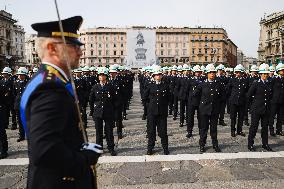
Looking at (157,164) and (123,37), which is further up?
(123,37)

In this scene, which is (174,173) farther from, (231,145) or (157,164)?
(231,145)

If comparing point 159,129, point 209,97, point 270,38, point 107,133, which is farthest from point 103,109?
point 270,38

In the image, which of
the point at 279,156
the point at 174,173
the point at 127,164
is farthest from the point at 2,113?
the point at 279,156

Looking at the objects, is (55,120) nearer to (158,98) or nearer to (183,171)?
(183,171)

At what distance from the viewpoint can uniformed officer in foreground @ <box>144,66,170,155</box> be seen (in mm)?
7408

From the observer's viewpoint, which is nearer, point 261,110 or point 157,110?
point 157,110

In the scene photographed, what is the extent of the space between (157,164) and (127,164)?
0.65 meters

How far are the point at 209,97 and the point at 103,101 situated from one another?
9.26 feet

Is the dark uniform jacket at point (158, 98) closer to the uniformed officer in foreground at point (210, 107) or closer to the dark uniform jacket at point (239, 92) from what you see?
the uniformed officer in foreground at point (210, 107)

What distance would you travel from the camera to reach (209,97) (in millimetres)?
8109

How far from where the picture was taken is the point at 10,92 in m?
10.8

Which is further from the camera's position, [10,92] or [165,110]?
[10,92]

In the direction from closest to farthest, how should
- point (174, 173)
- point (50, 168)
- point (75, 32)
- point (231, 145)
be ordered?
1. point (50, 168)
2. point (75, 32)
3. point (174, 173)
4. point (231, 145)

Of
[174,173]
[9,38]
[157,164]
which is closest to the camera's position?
[174,173]
